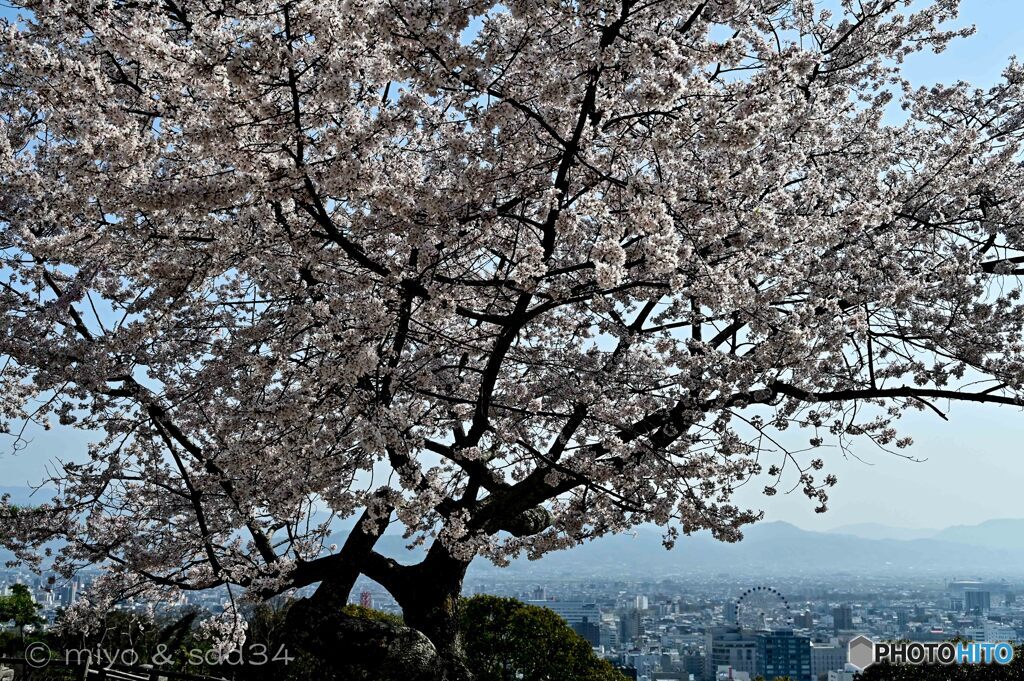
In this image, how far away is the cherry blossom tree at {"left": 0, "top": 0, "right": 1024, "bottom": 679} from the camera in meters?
4.71

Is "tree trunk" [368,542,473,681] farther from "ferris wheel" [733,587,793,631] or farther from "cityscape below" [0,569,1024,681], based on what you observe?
"ferris wheel" [733,587,793,631]

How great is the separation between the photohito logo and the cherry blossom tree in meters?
5.16

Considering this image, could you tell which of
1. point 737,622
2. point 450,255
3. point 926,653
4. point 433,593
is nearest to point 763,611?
point 737,622

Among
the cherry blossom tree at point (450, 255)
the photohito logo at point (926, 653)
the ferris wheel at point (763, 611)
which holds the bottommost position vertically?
the ferris wheel at point (763, 611)

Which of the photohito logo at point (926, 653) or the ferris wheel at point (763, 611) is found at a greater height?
the photohito logo at point (926, 653)

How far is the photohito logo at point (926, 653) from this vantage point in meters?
10.5

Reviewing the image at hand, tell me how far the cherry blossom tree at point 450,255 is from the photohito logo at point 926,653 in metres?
5.16

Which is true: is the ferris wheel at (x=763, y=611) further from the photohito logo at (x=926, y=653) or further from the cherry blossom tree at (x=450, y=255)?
the cherry blossom tree at (x=450, y=255)

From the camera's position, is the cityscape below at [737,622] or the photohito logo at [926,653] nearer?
the photohito logo at [926,653]

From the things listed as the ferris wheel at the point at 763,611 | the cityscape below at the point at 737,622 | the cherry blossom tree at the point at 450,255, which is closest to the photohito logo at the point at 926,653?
the cityscape below at the point at 737,622

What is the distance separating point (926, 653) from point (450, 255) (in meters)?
9.31

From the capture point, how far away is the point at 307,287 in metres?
Answer: 6.12

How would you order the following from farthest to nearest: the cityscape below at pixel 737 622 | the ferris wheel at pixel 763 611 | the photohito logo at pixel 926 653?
the ferris wheel at pixel 763 611, the cityscape below at pixel 737 622, the photohito logo at pixel 926 653

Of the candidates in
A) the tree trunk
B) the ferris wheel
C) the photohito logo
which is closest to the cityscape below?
the ferris wheel
